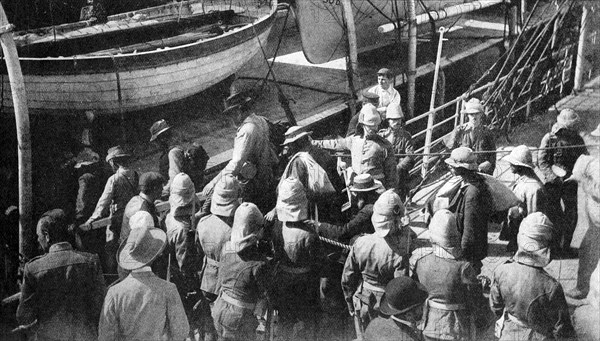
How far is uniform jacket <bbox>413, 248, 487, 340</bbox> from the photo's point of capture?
4488 mm

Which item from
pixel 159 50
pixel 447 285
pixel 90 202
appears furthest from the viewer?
pixel 159 50

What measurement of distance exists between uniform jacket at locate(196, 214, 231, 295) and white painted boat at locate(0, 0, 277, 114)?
464cm

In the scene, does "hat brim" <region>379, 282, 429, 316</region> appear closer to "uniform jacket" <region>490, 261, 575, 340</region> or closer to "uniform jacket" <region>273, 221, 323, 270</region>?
"uniform jacket" <region>490, 261, 575, 340</region>

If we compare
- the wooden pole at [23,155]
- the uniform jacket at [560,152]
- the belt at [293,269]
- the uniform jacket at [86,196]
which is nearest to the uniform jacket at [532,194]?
the uniform jacket at [560,152]

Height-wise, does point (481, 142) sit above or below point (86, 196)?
above

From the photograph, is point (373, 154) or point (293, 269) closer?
point (293, 269)

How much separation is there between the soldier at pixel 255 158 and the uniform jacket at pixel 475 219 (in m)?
2.48

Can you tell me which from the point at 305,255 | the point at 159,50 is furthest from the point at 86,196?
the point at 159,50

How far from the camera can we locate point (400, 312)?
4.01m

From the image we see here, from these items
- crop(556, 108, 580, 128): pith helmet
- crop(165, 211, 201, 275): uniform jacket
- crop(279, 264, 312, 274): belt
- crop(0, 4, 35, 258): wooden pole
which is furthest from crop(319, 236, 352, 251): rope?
crop(0, 4, 35, 258): wooden pole

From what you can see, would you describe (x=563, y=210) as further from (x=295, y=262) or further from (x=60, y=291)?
(x=60, y=291)

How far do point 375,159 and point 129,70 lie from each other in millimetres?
4538

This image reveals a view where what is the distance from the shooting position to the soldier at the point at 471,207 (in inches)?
211

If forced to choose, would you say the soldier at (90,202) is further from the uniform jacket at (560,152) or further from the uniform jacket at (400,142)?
the uniform jacket at (560,152)
